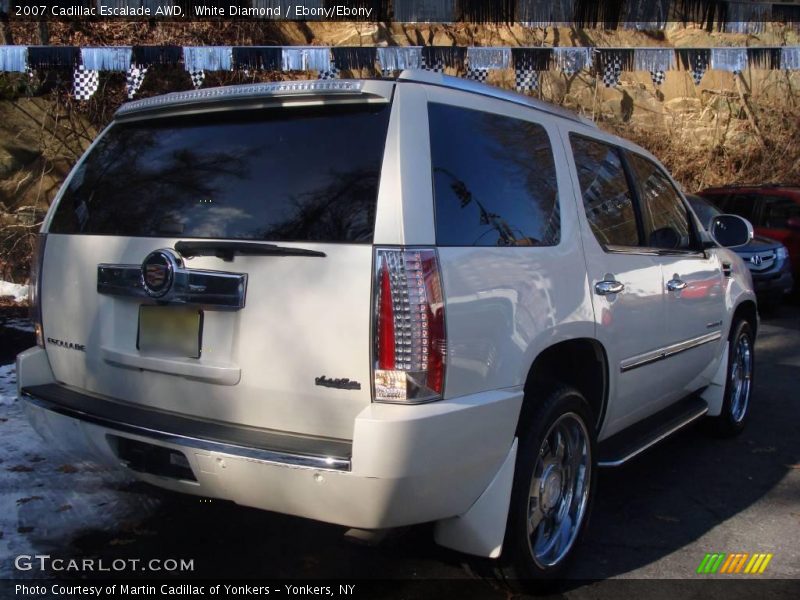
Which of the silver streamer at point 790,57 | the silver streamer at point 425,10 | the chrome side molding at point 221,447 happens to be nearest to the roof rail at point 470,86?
the chrome side molding at point 221,447

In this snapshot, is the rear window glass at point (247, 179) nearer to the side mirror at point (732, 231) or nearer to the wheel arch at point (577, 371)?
the wheel arch at point (577, 371)

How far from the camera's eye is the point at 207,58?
11.6 metres

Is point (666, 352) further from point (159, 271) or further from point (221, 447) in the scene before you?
point (159, 271)

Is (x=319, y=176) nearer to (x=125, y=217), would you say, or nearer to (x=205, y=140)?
(x=205, y=140)

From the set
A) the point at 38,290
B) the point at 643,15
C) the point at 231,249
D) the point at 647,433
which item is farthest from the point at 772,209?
the point at 38,290

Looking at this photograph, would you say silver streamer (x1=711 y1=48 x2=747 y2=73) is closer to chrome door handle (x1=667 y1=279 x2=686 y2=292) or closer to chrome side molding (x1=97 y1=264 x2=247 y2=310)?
chrome door handle (x1=667 y1=279 x2=686 y2=292)

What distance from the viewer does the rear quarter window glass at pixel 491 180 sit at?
106 inches

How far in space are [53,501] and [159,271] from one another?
179 cm

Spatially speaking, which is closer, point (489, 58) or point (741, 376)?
point (741, 376)

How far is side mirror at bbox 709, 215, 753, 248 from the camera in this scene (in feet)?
17.3

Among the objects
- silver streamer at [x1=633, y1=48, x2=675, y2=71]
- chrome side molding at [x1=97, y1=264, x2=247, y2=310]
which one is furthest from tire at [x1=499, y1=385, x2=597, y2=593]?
silver streamer at [x1=633, y1=48, x2=675, y2=71]

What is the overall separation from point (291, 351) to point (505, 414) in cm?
80

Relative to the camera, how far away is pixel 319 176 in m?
2.67

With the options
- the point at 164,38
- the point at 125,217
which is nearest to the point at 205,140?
the point at 125,217
